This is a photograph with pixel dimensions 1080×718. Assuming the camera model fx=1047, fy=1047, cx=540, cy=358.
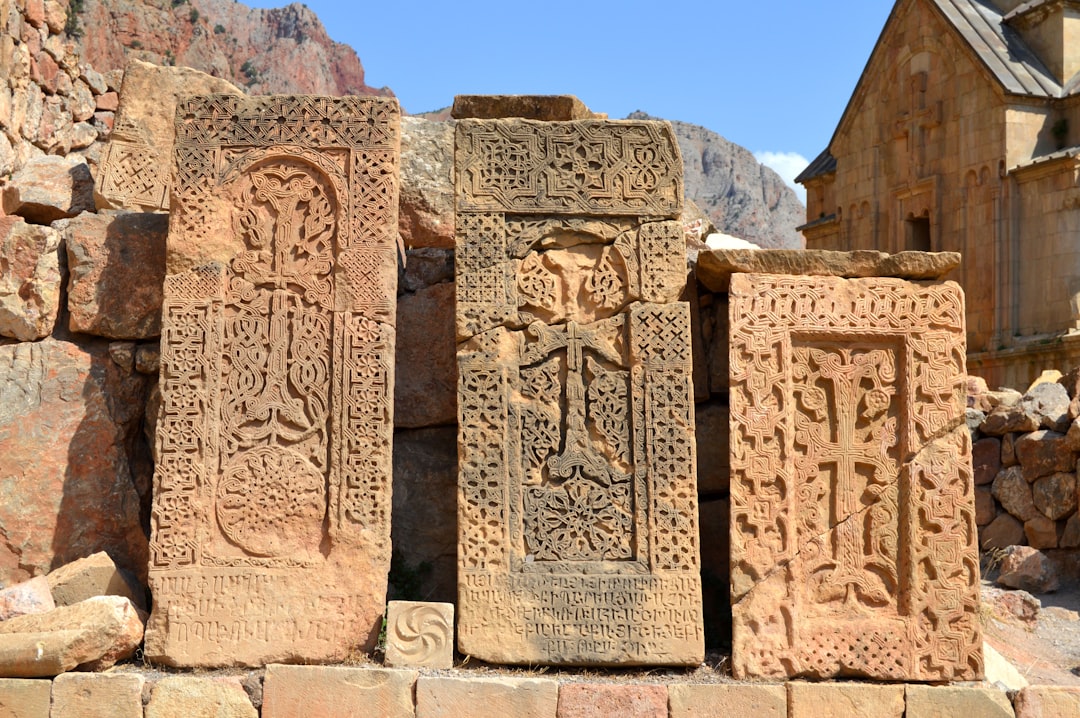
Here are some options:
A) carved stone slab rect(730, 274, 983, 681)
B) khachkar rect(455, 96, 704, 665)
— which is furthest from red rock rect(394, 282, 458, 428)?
carved stone slab rect(730, 274, 983, 681)

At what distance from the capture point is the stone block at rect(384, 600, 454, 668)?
4.54m

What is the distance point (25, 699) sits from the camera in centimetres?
436

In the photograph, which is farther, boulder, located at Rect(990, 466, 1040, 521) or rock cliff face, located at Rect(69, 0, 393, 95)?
rock cliff face, located at Rect(69, 0, 393, 95)

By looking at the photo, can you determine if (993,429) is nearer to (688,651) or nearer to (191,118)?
(688,651)

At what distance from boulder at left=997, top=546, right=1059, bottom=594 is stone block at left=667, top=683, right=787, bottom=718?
4.31 m

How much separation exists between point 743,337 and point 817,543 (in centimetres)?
101

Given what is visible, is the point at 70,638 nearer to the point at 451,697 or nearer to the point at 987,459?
the point at 451,697

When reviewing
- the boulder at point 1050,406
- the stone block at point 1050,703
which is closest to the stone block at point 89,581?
the stone block at point 1050,703

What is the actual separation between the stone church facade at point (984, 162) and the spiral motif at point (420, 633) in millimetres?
12573

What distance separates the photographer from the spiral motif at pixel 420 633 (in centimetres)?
456

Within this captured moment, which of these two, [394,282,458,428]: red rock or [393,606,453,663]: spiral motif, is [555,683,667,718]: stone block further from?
[394,282,458,428]: red rock

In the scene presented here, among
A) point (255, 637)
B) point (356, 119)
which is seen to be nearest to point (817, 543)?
point (255, 637)

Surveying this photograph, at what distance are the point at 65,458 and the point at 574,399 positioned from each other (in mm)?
2543

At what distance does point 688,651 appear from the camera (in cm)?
465
